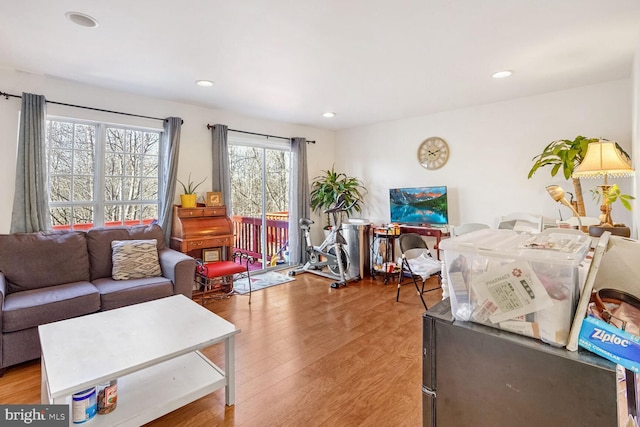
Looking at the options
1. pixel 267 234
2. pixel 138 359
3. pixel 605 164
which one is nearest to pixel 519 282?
pixel 138 359

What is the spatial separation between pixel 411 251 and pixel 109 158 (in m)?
3.72

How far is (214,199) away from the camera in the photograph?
4047mm

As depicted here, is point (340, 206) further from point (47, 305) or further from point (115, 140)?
point (47, 305)

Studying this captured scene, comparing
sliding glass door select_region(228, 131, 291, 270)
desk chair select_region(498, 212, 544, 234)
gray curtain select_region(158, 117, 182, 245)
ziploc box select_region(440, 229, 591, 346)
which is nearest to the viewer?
ziploc box select_region(440, 229, 591, 346)

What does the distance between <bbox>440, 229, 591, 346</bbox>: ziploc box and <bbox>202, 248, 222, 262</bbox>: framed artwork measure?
349 centimetres

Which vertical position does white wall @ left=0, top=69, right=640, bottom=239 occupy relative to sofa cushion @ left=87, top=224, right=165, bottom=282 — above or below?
above

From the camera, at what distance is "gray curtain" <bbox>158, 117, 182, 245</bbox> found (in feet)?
12.3

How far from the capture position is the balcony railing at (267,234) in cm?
520

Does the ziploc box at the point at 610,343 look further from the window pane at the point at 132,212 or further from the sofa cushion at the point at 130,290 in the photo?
the window pane at the point at 132,212

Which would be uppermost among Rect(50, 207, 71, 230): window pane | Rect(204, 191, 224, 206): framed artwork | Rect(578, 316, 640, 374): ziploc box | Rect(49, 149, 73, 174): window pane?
Rect(49, 149, 73, 174): window pane

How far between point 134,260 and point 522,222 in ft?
13.9

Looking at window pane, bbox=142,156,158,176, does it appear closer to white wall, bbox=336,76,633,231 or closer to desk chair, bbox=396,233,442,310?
desk chair, bbox=396,233,442,310

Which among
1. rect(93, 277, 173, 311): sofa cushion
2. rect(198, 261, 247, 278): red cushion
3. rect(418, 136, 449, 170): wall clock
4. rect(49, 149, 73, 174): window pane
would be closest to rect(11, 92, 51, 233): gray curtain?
rect(49, 149, 73, 174): window pane

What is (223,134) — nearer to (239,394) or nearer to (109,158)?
(109,158)
